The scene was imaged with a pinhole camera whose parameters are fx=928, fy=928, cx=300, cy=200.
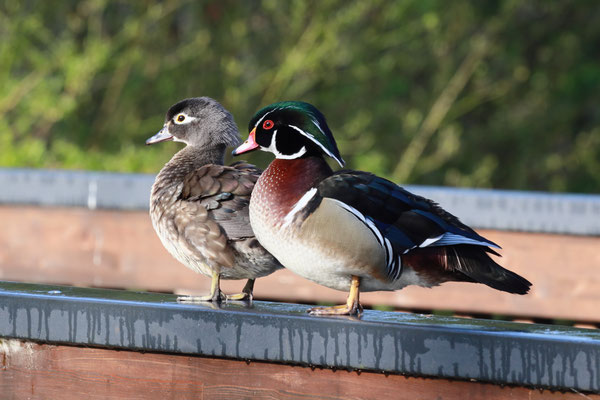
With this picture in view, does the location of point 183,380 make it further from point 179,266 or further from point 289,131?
point 179,266

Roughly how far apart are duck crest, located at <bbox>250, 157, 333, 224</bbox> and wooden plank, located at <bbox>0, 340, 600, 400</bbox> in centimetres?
33

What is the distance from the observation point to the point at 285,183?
198 centimetres

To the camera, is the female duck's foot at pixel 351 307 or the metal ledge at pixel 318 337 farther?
the female duck's foot at pixel 351 307

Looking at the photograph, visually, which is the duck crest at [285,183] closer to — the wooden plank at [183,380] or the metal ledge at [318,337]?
the metal ledge at [318,337]

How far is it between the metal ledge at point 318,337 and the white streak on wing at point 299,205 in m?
0.19

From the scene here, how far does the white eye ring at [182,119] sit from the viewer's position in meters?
2.46

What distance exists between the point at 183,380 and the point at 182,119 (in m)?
0.80

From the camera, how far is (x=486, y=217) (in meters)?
3.77

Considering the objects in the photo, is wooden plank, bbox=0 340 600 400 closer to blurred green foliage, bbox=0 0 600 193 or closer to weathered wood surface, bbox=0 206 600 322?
weathered wood surface, bbox=0 206 600 322

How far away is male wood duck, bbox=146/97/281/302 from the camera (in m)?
2.24

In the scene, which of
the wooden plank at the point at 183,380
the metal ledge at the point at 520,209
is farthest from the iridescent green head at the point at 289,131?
the metal ledge at the point at 520,209

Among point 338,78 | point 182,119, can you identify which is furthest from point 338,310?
point 338,78

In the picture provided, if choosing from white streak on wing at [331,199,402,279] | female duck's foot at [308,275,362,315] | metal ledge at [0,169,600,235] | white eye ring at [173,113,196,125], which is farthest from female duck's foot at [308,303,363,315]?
metal ledge at [0,169,600,235]

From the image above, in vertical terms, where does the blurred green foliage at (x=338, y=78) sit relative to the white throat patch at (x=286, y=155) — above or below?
above
